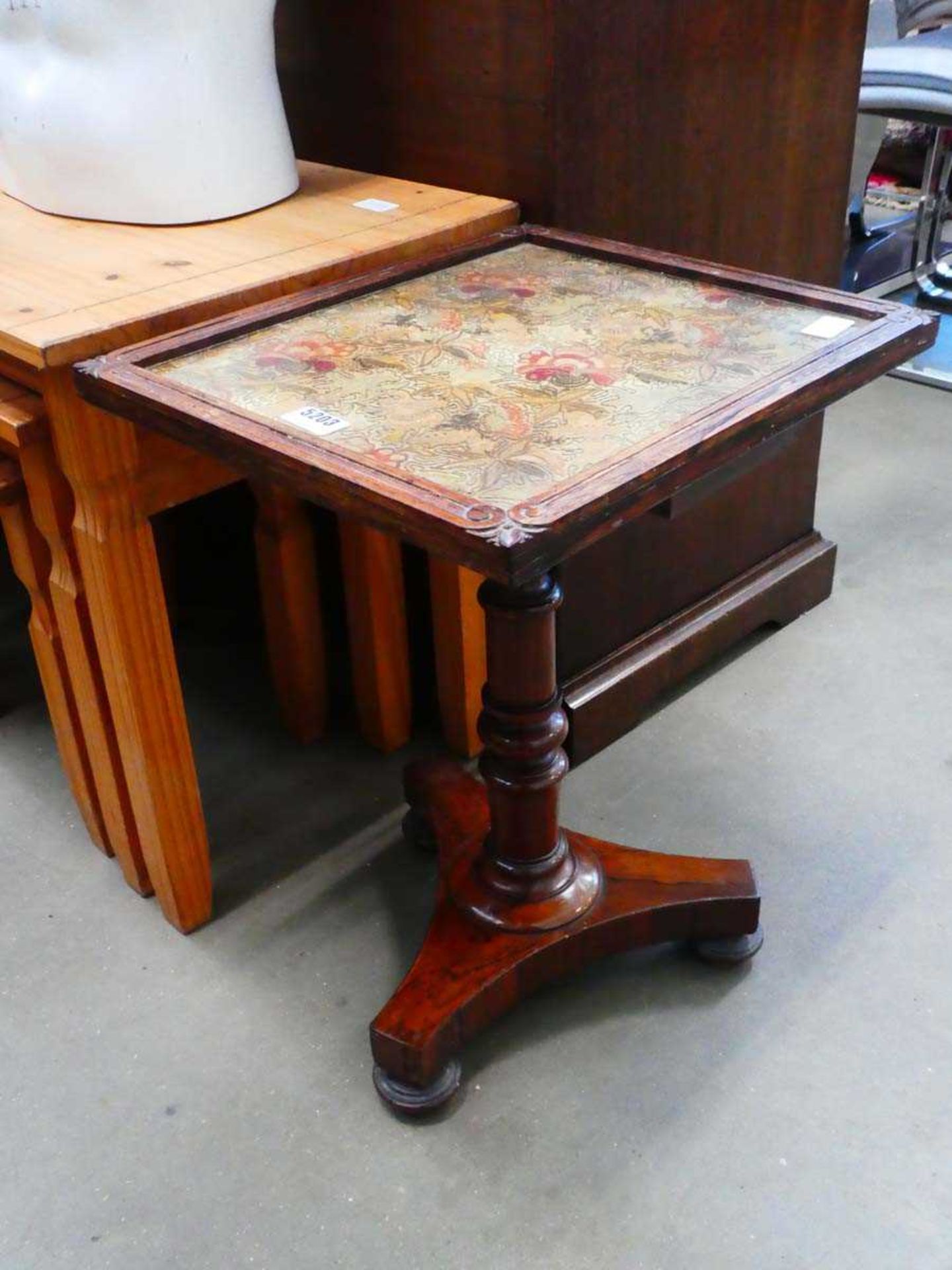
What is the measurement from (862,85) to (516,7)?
60.4 inches

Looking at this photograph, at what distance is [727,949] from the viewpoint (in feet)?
4.33

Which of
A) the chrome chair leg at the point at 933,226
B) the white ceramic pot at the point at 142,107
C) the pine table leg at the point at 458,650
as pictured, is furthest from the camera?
the chrome chair leg at the point at 933,226

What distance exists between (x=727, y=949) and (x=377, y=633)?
22.3 inches

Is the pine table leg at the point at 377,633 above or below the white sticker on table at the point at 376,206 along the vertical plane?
below

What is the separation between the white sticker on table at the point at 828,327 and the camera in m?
1.07

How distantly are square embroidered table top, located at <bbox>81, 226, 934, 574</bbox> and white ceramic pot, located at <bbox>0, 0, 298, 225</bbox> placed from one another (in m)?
0.25

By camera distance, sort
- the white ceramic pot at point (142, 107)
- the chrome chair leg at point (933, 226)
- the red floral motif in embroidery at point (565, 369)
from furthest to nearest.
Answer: the chrome chair leg at point (933, 226)
the white ceramic pot at point (142, 107)
the red floral motif in embroidery at point (565, 369)

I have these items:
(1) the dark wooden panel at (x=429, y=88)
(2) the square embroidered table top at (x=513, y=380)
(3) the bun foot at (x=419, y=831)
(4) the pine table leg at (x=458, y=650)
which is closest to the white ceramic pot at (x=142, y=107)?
(1) the dark wooden panel at (x=429, y=88)

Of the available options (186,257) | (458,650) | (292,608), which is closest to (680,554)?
(458,650)

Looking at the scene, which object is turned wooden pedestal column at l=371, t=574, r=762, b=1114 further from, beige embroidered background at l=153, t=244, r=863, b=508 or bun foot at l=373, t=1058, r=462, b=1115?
beige embroidered background at l=153, t=244, r=863, b=508

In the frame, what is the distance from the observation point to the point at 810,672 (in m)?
1.80

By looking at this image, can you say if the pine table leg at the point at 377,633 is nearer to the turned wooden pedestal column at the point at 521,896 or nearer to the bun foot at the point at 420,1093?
the turned wooden pedestal column at the point at 521,896

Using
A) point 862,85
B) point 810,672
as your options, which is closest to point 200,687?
point 810,672

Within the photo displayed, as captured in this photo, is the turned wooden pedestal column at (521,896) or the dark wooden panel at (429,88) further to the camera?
the dark wooden panel at (429,88)
